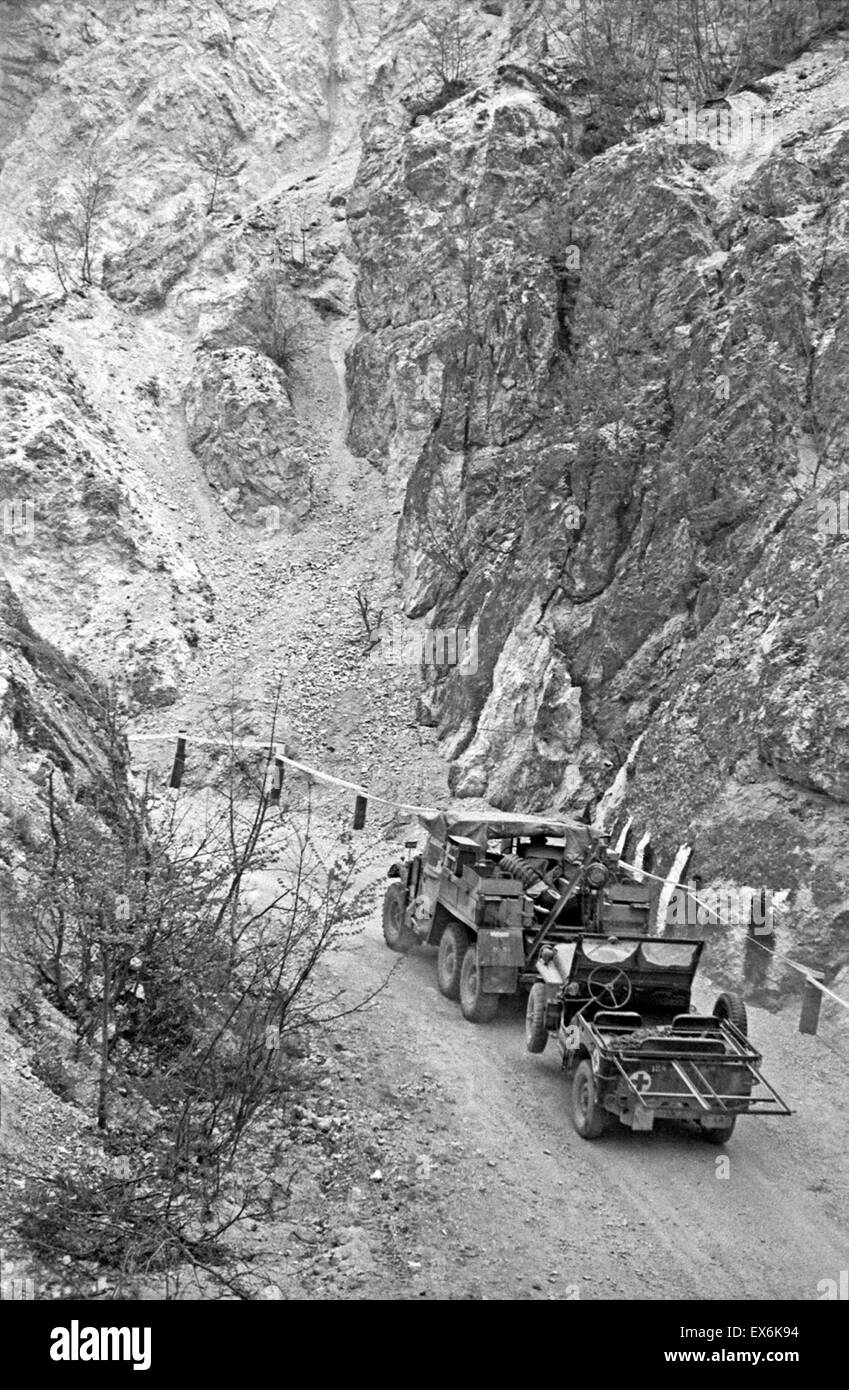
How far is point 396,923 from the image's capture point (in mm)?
13227

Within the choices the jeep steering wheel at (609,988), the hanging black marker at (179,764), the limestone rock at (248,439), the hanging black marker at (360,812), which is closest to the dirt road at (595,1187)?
the jeep steering wheel at (609,988)

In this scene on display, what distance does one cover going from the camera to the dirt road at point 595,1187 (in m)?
6.95

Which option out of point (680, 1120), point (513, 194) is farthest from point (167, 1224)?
point (513, 194)

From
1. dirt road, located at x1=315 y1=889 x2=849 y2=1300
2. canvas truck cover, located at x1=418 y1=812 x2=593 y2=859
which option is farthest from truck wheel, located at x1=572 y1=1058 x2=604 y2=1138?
canvas truck cover, located at x1=418 y1=812 x2=593 y2=859

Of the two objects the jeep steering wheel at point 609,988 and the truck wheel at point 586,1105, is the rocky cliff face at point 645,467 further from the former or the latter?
the truck wheel at point 586,1105

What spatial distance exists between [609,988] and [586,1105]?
1094 mm

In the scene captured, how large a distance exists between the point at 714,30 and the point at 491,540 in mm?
15883

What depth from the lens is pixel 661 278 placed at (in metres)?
21.6

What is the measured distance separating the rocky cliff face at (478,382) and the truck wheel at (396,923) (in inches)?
139

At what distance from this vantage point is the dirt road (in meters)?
6.95

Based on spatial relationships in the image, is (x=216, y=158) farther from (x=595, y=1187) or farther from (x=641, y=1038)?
(x=595, y=1187)

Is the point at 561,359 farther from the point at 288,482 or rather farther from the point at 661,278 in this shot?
Answer: the point at 288,482

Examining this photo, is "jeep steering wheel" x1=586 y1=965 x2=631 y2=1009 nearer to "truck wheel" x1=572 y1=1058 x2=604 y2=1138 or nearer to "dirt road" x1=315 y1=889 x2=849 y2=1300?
"truck wheel" x1=572 y1=1058 x2=604 y2=1138

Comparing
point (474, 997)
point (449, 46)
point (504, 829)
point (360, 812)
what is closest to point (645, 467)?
point (360, 812)
